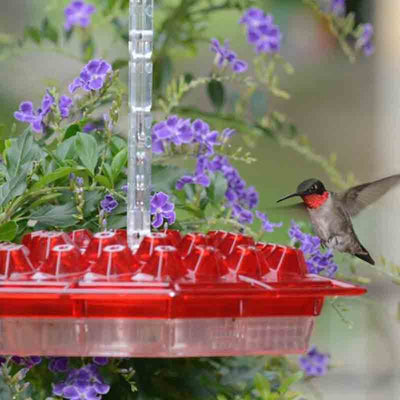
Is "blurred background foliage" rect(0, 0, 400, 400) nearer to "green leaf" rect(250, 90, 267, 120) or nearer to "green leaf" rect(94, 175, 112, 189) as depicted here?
"green leaf" rect(250, 90, 267, 120)

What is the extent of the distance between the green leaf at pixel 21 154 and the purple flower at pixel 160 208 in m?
0.15

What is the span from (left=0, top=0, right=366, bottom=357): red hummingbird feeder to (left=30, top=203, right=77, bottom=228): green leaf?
137 millimetres

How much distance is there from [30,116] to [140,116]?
13.4 inches

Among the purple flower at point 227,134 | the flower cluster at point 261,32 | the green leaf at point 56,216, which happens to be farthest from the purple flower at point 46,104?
the flower cluster at point 261,32

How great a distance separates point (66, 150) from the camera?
1.14m

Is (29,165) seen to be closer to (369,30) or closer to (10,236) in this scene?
(10,236)

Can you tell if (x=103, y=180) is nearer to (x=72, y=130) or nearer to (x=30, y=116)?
(x=72, y=130)

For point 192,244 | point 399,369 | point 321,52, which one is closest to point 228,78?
point 192,244

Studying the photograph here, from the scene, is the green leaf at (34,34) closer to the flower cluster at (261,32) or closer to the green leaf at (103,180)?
the flower cluster at (261,32)

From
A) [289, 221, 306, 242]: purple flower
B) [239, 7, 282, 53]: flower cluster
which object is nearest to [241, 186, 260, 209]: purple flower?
[289, 221, 306, 242]: purple flower

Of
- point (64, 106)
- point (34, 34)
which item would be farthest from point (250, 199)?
point (34, 34)

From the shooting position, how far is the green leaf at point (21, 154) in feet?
3.56

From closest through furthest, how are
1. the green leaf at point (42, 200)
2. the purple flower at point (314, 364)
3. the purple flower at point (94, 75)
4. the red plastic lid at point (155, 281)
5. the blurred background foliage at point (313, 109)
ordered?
the red plastic lid at point (155, 281), the green leaf at point (42, 200), the purple flower at point (94, 75), the purple flower at point (314, 364), the blurred background foliage at point (313, 109)

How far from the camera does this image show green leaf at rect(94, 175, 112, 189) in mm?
1102
